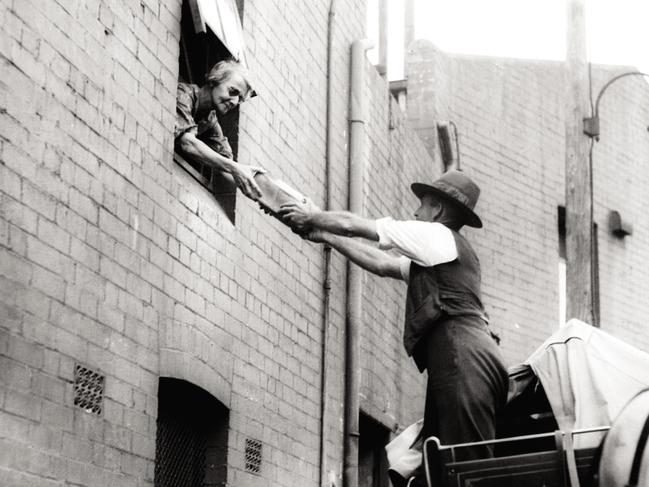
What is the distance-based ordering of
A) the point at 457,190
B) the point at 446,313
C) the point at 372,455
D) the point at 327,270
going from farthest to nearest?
the point at 372,455 < the point at 327,270 < the point at 457,190 < the point at 446,313

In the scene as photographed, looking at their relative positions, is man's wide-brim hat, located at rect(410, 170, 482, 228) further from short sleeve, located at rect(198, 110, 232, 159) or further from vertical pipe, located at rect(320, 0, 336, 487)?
vertical pipe, located at rect(320, 0, 336, 487)

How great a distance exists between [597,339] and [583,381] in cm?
31

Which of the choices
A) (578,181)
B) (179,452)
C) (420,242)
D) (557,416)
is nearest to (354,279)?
(578,181)

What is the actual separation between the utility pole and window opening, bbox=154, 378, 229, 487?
4041mm

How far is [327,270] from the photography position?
37.7 ft

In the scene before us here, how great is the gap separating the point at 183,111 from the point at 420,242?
246cm

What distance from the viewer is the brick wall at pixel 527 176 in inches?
645

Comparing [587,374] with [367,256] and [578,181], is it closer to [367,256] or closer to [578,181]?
[367,256]

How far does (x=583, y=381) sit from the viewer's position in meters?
6.55

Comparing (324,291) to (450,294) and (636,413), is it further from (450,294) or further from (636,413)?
(636,413)

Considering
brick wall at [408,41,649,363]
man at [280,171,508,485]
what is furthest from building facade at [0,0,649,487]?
brick wall at [408,41,649,363]

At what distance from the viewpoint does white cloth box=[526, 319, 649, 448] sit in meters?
6.38

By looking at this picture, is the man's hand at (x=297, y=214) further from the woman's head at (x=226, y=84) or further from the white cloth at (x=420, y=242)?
the woman's head at (x=226, y=84)

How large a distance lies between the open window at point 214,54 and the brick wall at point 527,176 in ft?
21.1
